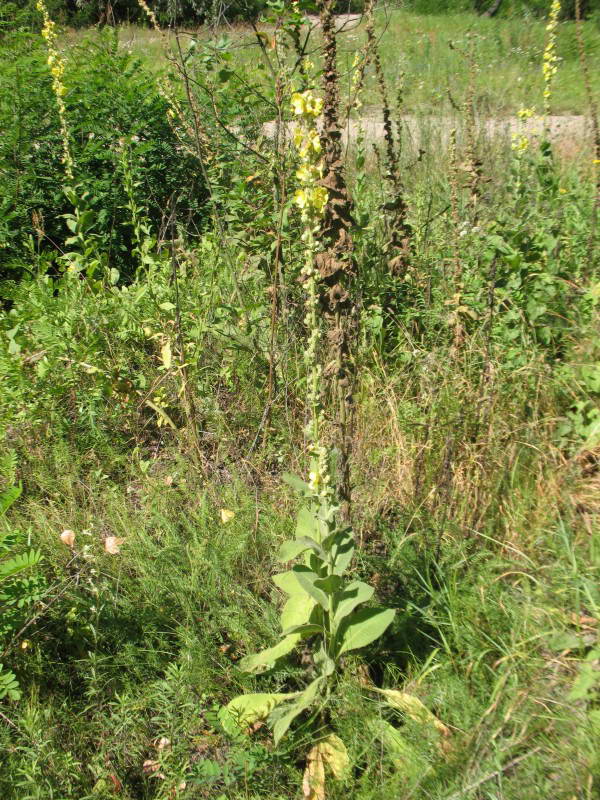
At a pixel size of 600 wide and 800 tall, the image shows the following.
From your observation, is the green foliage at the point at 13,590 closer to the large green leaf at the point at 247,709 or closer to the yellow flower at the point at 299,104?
the large green leaf at the point at 247,709

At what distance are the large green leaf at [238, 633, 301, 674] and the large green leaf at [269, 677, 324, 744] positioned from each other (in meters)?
0.12

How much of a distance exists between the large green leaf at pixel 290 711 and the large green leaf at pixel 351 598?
202 millimetres

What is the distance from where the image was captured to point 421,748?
174 cm

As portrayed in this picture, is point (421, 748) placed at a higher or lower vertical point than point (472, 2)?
lower

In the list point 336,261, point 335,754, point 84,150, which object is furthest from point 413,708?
point 84,150

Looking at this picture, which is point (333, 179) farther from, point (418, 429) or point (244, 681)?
point (244, 681)

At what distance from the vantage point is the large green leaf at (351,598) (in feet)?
5.94

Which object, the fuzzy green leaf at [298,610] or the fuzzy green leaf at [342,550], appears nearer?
the fuzzy green leaf at [342,550]

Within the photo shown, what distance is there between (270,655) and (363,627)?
298 mm

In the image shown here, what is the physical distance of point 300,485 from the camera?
1818mm

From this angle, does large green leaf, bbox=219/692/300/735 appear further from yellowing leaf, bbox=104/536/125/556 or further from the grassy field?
the grassy field

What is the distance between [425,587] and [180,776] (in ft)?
3.18

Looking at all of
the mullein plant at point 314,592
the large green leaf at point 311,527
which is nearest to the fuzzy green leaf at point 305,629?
the mullein plant at point 314,592

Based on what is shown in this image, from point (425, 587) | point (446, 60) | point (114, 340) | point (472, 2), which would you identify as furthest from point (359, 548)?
point (472, 2)
